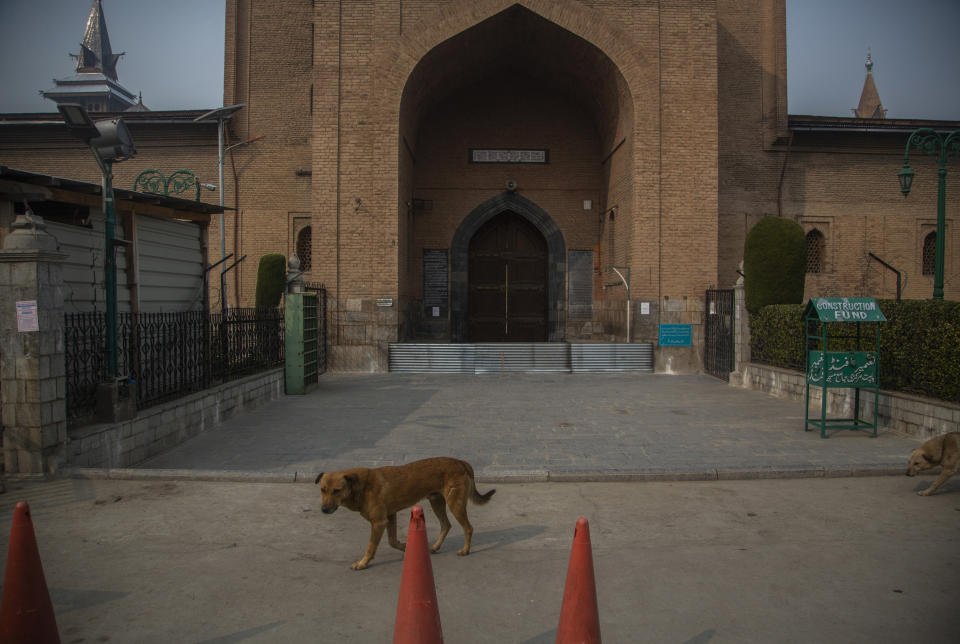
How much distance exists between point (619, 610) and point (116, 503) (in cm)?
418

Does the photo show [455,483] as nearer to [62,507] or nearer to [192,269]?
[62,507]

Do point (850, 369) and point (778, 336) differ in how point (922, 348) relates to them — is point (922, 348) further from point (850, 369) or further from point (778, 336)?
point (778, 336)

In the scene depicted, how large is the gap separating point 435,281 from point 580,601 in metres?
18.1

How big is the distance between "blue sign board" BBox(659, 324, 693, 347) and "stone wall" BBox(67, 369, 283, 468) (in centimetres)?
994

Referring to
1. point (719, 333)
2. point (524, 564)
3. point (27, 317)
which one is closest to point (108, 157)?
point (27, 317)

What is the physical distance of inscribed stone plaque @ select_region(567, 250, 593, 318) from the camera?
68.0 feet

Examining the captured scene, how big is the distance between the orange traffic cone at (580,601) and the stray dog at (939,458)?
4401mm

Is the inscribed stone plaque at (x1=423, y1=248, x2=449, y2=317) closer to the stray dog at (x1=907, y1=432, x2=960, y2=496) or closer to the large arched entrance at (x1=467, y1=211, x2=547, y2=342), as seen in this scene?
the large arched entrance at (x1=467, y1=211, x2=547, y2=342)

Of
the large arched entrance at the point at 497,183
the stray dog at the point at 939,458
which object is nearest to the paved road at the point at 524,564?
the stray dog at the point at 939,458

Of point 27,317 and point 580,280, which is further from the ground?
point 580,280

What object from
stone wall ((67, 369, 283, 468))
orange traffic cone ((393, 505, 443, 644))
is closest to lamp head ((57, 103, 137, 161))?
stone wall ((67, 369, 283, 468))

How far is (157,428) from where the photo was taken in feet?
24.8

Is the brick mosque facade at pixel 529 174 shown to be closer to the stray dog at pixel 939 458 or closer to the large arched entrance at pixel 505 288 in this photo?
the large arched entrance at pixel 505 288

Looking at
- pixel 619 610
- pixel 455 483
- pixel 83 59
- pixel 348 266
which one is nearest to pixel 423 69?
pixel 348 266
